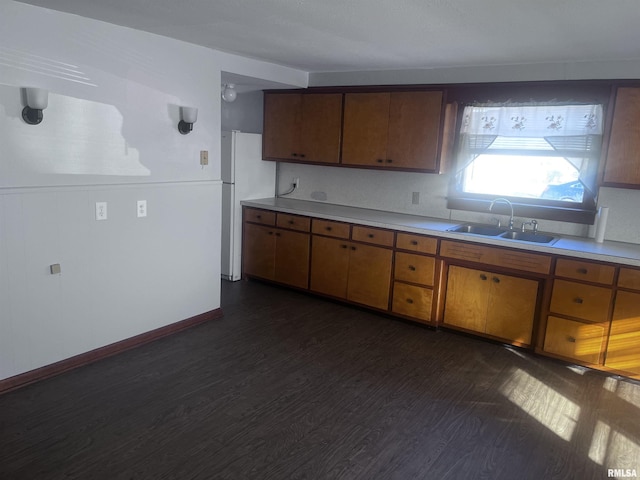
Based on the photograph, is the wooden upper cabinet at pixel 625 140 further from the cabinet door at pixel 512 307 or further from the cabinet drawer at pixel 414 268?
the cabinet drawer at pixel 414 268

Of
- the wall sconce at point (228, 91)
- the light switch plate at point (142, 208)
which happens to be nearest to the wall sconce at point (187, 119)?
the light switch plate at point (142, 208)

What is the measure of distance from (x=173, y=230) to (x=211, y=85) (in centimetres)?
122

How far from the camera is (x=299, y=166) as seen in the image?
5.41 meters

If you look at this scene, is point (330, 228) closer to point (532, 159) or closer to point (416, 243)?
point (416, 243)

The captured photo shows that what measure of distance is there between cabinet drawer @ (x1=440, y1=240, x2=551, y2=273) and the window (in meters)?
0.66

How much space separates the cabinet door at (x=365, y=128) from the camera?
175 inches

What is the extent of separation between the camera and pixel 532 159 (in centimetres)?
404

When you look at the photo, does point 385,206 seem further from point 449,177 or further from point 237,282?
point 237,282

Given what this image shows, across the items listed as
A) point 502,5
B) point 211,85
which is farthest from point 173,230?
point 502,5

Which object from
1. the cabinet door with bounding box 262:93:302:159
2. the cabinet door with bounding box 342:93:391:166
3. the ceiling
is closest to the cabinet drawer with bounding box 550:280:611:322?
the ceiling

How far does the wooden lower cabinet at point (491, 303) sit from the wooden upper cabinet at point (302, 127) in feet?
5.92

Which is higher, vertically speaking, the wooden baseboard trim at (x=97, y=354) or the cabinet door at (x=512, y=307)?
the cabinet door at (x=512, y=307)

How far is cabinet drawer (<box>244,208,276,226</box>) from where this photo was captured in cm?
492

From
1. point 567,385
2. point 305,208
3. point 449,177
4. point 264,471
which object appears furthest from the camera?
point 305,208
